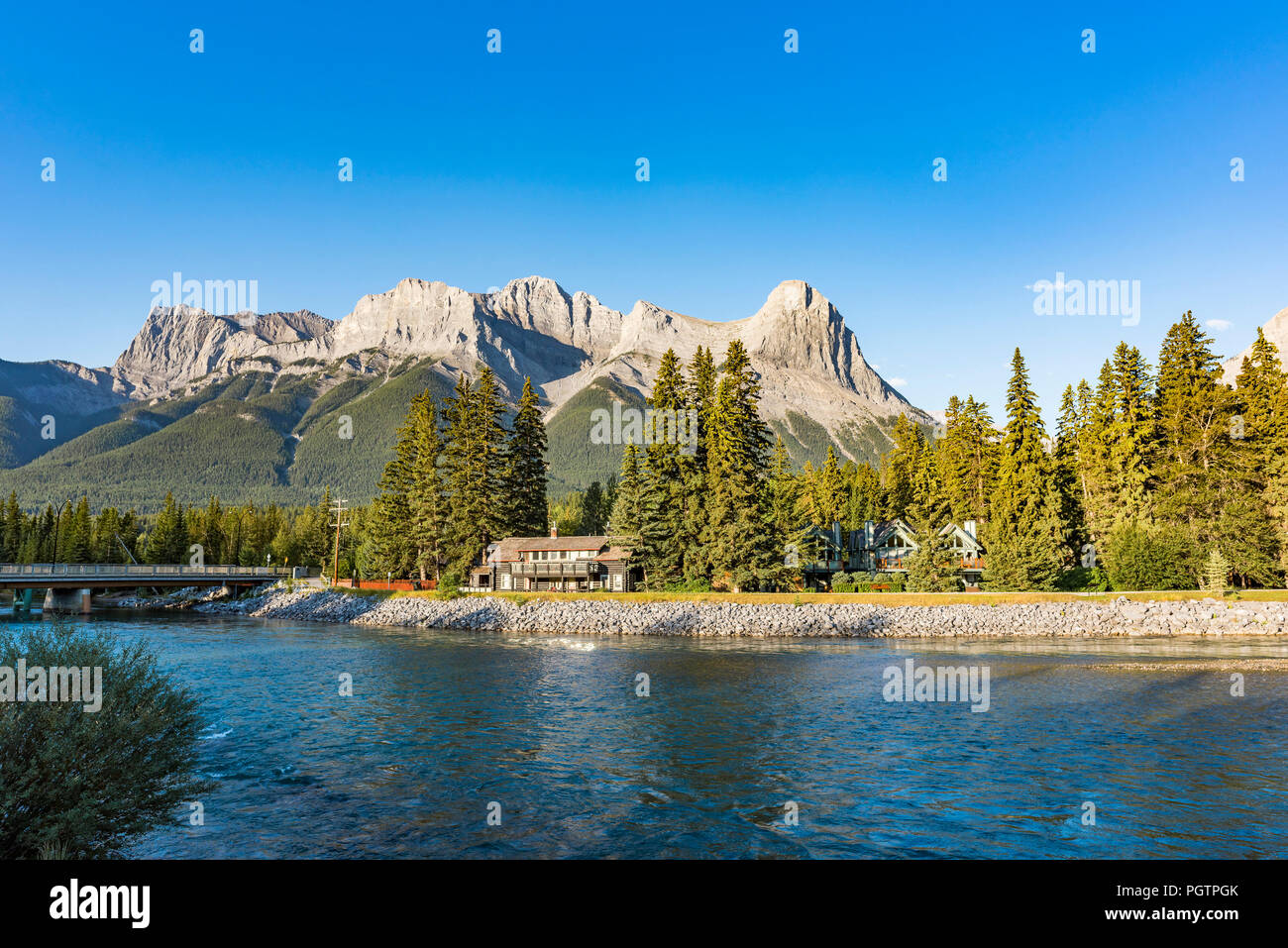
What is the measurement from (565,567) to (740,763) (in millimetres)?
53319

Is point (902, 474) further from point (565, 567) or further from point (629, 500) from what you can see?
point (565, 567)

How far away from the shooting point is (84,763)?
12.9 meters

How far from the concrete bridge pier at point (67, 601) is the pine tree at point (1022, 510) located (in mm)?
99566

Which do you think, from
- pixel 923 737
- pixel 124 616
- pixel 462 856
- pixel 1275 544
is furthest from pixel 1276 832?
pixel 124 616

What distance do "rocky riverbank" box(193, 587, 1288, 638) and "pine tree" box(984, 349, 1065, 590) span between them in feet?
21.3

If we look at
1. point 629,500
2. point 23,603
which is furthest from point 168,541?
point 629,500

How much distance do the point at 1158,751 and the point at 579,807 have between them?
16760mm

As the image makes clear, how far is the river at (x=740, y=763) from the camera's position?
1449 cm

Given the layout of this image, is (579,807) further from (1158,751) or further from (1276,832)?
(1158,751)

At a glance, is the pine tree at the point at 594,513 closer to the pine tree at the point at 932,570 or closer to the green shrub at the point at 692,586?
the green shrub at the point at 692,586

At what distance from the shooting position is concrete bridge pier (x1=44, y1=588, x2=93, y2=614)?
284 feet

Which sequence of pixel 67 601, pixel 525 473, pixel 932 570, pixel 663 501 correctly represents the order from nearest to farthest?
pixel 932 570 < pixel 663 501 < pixel 525 473 < pixel 67 601

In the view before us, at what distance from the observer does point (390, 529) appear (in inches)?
3351
